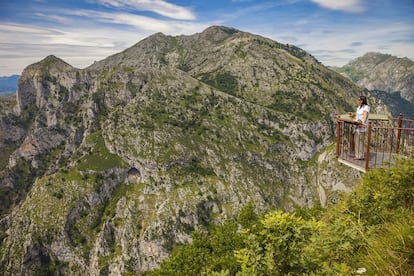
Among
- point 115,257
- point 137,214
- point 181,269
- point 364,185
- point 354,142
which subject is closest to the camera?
point 364,185

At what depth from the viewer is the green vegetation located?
809 centimetres

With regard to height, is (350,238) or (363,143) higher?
(363,143)

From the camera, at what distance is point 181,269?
1246 inches

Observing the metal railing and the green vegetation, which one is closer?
the green vegetation

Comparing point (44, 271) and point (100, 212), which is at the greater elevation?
point (100, 212)

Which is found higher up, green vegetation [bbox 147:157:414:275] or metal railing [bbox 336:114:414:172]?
metal railing [bbox 336:114:414:172]

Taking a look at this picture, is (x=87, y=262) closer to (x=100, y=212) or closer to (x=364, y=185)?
(x=100, y=212)

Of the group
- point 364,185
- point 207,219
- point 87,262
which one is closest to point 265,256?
point 364,185

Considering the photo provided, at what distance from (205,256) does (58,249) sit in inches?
7195

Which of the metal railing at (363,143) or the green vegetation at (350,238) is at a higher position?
the metal railing at (363,143)

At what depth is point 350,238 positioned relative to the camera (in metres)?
11.2

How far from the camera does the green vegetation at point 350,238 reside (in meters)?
8.09

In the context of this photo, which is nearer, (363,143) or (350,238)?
(350,238)

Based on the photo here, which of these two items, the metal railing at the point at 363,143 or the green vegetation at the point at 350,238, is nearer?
the green vegetation at the point at 350,238
